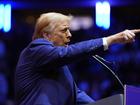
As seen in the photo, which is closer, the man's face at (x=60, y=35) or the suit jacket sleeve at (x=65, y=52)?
A: the suit jacket sleeve at (x=65, y=52)

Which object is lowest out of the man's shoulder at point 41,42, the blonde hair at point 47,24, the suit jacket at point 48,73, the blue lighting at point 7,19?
the blue lighting at point 7,19

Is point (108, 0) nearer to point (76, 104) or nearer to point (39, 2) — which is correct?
point (39, 2)

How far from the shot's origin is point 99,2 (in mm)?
4953

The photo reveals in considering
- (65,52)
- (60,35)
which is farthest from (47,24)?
(65,52)

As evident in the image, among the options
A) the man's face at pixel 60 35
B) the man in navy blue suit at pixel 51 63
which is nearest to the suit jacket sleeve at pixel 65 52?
the man in navy blue suit at pixel 51 63

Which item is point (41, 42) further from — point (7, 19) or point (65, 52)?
point (7, 19)

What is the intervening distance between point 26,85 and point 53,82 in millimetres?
121

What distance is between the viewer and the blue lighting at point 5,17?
493cm

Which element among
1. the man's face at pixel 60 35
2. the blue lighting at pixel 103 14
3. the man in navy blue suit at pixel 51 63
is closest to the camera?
the man in navy blue suit at pixel 51 63

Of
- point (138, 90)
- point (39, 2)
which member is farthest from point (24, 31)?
point (138, 90)

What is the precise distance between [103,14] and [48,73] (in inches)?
97.4

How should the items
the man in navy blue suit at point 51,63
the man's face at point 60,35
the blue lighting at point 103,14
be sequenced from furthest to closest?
the blue lighting at point 103,14
the man's face at point 60,35
the man in navy blue suit at point 51,63

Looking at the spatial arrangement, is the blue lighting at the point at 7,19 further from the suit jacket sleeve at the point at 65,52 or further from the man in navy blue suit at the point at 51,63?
the suit jacket sleeve at the point at 65,52

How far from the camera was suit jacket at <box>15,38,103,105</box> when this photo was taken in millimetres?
2449
